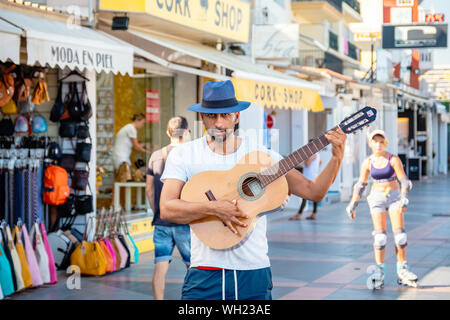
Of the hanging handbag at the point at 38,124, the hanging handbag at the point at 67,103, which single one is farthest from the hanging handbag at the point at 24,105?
the hanging handbag at the point at 67,103

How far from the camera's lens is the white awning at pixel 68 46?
27.7ft

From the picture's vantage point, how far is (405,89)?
37062 mm

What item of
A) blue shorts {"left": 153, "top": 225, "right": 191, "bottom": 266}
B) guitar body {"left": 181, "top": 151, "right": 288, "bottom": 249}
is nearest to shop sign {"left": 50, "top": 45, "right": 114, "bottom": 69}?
blue shorts {"left": 153, "top": 225, "right": 191, "bottom": 266}

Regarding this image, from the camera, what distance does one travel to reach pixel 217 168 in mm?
4223

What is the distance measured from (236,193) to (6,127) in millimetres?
6137

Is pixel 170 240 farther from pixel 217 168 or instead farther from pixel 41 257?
pixel 217 168

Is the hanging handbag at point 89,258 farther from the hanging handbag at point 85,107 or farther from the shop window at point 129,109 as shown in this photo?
the shop window at point 129,109

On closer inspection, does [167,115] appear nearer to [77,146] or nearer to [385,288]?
[77,146]

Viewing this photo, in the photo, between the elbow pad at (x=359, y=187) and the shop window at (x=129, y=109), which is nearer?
the elbow pad at (x=359, y=187)

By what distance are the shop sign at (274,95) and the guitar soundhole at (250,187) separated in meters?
7.37

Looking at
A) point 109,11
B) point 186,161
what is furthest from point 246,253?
point 109,11

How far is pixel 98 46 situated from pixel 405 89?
29.4m

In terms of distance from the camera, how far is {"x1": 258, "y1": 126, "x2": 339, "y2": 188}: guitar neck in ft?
13.3

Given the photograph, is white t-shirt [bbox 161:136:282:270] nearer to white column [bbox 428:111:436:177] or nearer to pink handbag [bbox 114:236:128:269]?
pink handbag [bbox 114:236:128:269]
